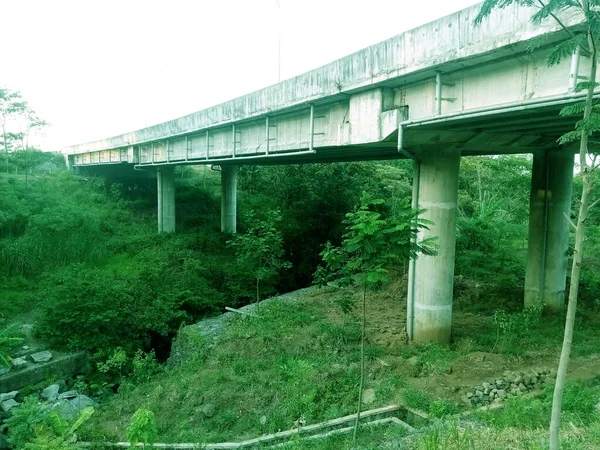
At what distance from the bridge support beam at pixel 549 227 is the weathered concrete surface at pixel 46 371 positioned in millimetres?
13091

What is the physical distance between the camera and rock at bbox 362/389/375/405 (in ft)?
25.5

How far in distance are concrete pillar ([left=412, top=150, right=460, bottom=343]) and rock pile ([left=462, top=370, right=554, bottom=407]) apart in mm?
1997

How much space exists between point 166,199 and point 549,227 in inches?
782

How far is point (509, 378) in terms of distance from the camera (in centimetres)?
811

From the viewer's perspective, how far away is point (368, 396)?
26.2 feet

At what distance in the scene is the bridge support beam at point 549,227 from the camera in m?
12.8

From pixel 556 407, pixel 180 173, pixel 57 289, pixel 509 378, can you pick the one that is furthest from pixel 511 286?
pixel 180 173

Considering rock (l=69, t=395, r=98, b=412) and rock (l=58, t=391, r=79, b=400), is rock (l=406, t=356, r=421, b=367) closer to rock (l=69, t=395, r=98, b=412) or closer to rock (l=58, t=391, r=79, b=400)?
rock (l=69, t=395, r=98, b=412)

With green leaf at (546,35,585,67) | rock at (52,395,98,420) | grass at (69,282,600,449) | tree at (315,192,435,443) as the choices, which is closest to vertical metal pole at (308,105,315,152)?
grass at (69,282,600,449)

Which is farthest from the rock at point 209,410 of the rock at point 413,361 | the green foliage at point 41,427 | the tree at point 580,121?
the tree at point 580,121

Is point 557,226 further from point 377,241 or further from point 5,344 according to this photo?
point 5,344

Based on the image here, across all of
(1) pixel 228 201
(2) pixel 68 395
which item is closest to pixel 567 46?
(2) pixel 68 395

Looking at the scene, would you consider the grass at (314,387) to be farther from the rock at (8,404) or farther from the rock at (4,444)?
the rock at (8,404)

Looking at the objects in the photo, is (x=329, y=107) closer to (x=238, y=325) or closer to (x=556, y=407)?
(x=238, y=325)
